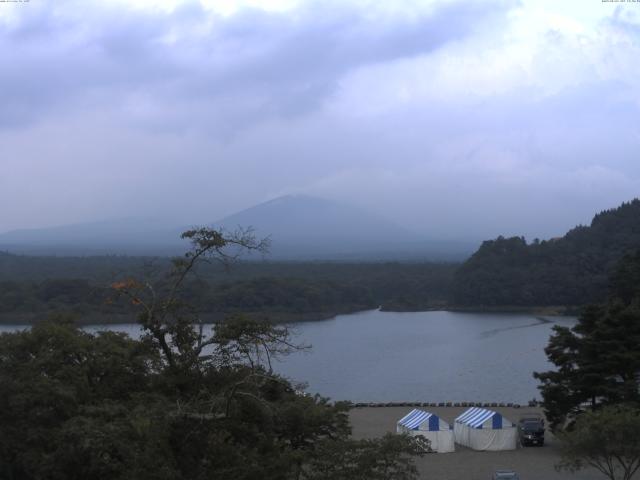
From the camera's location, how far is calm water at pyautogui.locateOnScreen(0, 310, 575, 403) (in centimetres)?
1872

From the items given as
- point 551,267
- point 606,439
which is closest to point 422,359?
point 606,439

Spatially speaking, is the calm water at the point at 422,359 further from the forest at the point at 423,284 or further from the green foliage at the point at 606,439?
the green foliage at the point at 606,439

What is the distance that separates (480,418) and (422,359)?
43.1ft

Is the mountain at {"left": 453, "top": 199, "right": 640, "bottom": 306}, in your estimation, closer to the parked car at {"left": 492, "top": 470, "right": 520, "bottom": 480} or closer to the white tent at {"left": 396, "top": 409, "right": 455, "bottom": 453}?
the white tent at {"left": 396, "top": 409, "right": 455, "bottom": 453}

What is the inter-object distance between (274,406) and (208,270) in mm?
43586

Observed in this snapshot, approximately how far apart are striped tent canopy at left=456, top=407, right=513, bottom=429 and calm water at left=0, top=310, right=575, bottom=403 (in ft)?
9.03

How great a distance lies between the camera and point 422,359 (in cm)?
2444

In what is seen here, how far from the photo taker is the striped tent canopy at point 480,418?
11211mm

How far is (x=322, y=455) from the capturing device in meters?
5.72

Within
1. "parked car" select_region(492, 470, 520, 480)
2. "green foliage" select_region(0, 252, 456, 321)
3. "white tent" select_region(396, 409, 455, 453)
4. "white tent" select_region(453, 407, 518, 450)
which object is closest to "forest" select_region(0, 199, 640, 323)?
"green foliage" select_region(0, 252, 456, 321)

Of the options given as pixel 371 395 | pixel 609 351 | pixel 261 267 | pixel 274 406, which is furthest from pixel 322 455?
pixel 261 267

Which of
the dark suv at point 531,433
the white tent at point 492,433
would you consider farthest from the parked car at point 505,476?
the dark suv at point 531,433

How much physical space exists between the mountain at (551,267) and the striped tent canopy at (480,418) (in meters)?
27.3

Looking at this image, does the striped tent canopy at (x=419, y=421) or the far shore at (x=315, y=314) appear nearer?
the striped tent canopy at (x=419, y=421)
